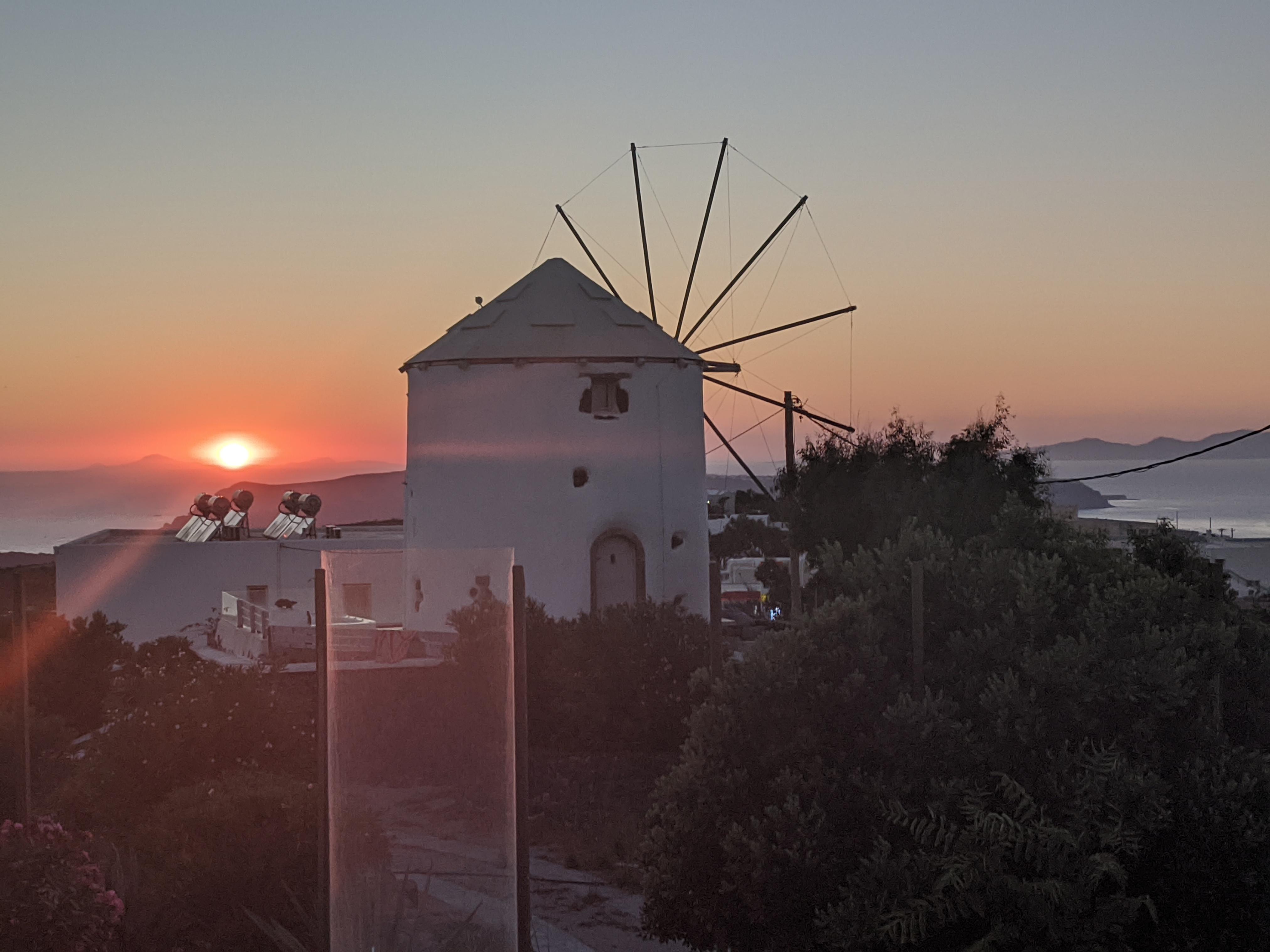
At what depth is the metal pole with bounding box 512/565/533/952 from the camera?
7.30m

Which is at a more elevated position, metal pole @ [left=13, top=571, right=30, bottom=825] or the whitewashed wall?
the whitewashed wall

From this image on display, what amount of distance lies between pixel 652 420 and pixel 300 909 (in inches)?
568

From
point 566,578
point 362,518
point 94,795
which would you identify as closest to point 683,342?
point 566,578

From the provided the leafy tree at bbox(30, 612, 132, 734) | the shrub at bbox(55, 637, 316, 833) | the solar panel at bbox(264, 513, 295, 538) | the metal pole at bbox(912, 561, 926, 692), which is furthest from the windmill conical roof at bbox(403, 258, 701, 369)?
the metal pole at bbox(912, 561, 926, 692)

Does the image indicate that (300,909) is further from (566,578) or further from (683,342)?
(683,342)

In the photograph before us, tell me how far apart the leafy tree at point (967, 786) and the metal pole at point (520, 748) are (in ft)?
4.60

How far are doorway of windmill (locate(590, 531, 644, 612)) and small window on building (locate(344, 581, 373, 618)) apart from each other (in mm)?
14767

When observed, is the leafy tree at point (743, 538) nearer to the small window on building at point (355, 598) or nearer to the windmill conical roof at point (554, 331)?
the windmill conical roof at point (554, 331)

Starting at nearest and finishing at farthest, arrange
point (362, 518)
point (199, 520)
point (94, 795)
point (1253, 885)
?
point (1253, 885) < point (94, 795) < point (199, 520) < point (362, 518)

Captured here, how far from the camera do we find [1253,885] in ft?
25.5

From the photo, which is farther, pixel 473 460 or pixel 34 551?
pixel 34 551

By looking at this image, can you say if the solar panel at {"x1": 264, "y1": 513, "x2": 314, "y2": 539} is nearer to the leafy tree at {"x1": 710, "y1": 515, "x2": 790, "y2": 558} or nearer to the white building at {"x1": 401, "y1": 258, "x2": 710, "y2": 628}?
the white building at {"x1": 401, "y1": 258, "x2": 710, "y2": 628}

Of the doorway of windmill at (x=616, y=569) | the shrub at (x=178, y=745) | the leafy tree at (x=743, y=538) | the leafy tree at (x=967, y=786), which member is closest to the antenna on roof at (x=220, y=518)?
the doorway of windmill at (x=616, y=569)

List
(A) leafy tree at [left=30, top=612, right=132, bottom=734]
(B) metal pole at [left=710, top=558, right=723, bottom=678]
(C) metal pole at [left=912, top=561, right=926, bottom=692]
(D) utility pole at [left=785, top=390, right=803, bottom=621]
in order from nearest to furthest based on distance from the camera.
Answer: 1. (C) metal pole at [left=912, top=561, right=926, bottom=692]
2. (B) metal pole at [left=710, top=558, right=723, bottom=678]
3. (A) leafy tree at [left=30, top=612, right=132, bottom=734]
4. (D) utility pole at [left=785, top=390, right=803, bottom=621]
